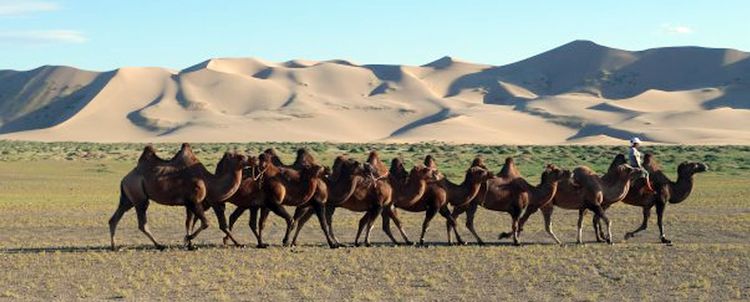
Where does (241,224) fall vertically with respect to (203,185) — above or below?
below

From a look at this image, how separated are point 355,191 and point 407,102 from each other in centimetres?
14045

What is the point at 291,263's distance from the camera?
1499 cm

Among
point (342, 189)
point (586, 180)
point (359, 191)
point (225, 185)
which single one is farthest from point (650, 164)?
point (225, 185)

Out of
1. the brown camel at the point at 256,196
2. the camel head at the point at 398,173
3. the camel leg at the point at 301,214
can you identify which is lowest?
the camel leg at the point at 301,214

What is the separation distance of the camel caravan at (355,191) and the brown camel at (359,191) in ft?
0.05

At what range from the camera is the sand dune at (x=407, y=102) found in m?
121

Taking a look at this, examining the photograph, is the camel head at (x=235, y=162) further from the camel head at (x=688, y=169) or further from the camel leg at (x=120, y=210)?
the camel head at (x=688, y=169)

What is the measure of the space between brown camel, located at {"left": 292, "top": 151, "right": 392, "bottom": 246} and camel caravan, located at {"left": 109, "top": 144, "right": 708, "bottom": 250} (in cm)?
2

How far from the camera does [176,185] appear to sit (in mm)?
16438

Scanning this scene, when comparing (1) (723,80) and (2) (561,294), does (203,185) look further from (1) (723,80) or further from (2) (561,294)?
(1) (723,80)

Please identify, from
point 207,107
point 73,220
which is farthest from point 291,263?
point 207,107

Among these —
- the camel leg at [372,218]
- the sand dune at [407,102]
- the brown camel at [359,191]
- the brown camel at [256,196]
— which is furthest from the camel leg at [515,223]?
the sand dune at [407,102]

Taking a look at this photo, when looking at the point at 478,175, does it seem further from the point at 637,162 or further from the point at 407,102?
the point at 407,102

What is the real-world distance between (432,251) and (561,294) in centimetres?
448
